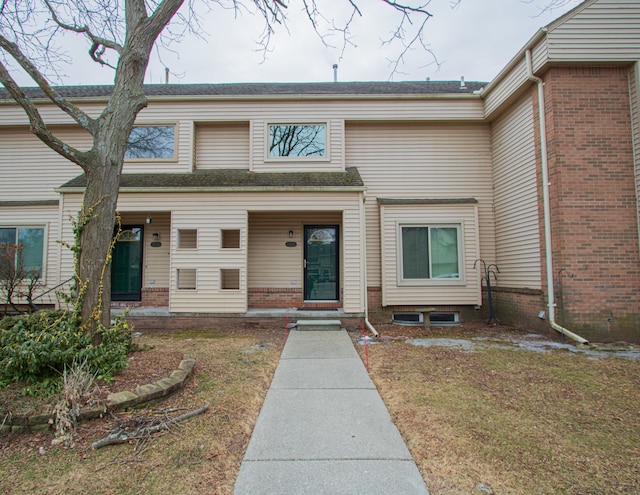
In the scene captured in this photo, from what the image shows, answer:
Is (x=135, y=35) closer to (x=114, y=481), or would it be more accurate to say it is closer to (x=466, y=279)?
(x=114, y=481)

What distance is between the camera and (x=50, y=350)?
3715mm

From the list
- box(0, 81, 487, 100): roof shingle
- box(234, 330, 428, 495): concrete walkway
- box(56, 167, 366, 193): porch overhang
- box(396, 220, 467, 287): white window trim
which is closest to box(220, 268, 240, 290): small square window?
box(56, 167, 366, 193): porch overhang

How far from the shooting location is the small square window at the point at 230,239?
9.36 meters

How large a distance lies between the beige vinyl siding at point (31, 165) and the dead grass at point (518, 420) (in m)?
9.81

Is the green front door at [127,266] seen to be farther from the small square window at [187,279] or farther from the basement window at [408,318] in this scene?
the basement window at [408,318]

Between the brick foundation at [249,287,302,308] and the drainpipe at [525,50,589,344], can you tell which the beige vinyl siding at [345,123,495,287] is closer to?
the drainpipe at [525,50,589,344]

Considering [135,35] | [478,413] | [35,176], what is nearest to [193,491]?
[478,413]

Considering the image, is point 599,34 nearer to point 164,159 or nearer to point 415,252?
point 415,252

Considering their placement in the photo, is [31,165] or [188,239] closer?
[188,239]

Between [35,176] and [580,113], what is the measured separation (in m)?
13.3

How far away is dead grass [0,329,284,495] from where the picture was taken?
2428 millimetres

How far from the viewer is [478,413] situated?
3555 millimetres

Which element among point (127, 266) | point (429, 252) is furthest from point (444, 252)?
point (127, 266)

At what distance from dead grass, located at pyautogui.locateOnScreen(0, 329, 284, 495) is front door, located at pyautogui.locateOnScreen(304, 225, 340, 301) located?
5.74 meters
